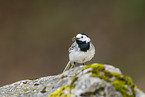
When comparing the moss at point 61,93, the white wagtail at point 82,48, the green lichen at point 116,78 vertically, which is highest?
the white wagtail at point 82,48

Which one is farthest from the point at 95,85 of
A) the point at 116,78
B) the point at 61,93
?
the point at 61,93

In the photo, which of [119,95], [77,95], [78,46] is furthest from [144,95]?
[78,46]

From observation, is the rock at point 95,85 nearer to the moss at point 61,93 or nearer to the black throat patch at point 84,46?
the moss at point 61,93

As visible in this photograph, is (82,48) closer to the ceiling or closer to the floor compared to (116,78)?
closer to the ceiling

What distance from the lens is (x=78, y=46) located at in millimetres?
4160

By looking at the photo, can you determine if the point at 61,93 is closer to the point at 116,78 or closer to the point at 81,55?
the point at 116,78

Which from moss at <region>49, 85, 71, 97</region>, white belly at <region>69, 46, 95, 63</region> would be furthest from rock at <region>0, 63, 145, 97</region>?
white belly at <region>69, 46, 95, 63</region>

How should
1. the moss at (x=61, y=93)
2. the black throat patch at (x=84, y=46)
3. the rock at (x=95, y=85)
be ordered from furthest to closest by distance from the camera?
the black throat patch at (x=84, y=46) < the moss at (x=61, y=93) < the rock at (x=95, y=85)

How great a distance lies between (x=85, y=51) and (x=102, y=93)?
1607mm

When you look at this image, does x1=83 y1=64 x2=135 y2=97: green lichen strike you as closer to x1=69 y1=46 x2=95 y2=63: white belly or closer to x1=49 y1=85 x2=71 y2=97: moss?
x1=49 y1=85 x2=71 y2=97: moss

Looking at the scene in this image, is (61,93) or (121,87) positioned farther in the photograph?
(61,93)

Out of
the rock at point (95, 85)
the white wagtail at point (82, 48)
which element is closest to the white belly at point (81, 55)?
the white wagtail at point (82, 48)

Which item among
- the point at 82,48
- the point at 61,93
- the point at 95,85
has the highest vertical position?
the point at 82,48

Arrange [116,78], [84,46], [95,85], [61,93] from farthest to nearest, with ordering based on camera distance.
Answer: [84,46]
[61,93]
[116,78]
[95,85]
